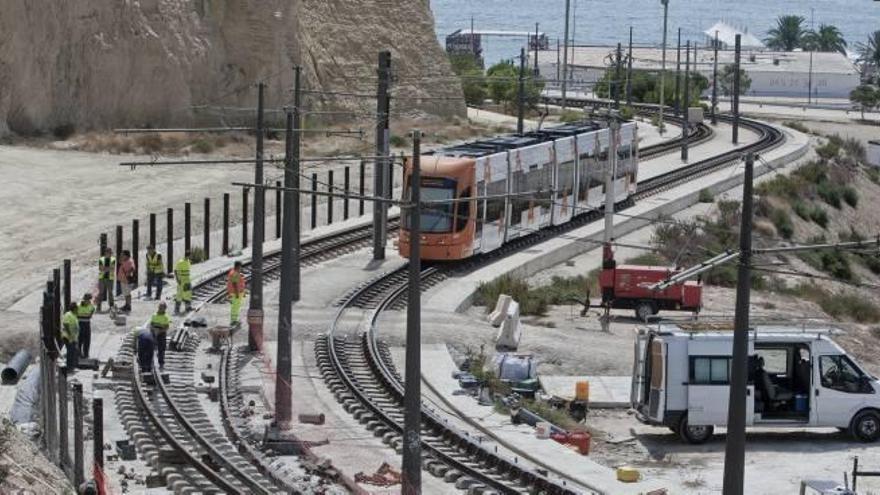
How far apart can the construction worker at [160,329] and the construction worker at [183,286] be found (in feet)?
13.7

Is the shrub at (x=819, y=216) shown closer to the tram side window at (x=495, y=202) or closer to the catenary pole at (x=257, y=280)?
the tram side window at (x=495, y=202)

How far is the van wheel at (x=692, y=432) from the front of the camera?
30.1m

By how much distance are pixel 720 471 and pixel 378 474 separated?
17.6 feet

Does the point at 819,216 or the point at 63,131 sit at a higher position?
the point at 63,131

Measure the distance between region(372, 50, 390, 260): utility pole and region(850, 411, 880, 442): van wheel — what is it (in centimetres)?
1384

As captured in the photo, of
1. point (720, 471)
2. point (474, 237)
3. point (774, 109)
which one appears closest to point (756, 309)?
point (474, 237)

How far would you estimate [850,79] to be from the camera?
163 m

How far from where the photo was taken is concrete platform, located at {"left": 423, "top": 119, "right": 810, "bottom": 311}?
4247cm

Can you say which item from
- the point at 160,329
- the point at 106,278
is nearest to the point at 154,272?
the point at 106,278

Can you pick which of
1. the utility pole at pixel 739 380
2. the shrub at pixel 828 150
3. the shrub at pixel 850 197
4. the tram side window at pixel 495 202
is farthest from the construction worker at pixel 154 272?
the shrub at pixel 828 150

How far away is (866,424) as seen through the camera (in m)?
30.3

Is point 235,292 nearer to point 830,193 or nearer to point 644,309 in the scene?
point 644,309

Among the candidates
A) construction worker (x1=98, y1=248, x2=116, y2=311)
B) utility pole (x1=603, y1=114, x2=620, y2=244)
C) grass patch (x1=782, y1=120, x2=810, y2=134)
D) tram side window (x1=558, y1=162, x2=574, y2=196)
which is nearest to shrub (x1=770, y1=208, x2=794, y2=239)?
utility pole (x1=603, y1=114, x2=620, y2=244)

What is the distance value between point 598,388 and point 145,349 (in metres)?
8.08
